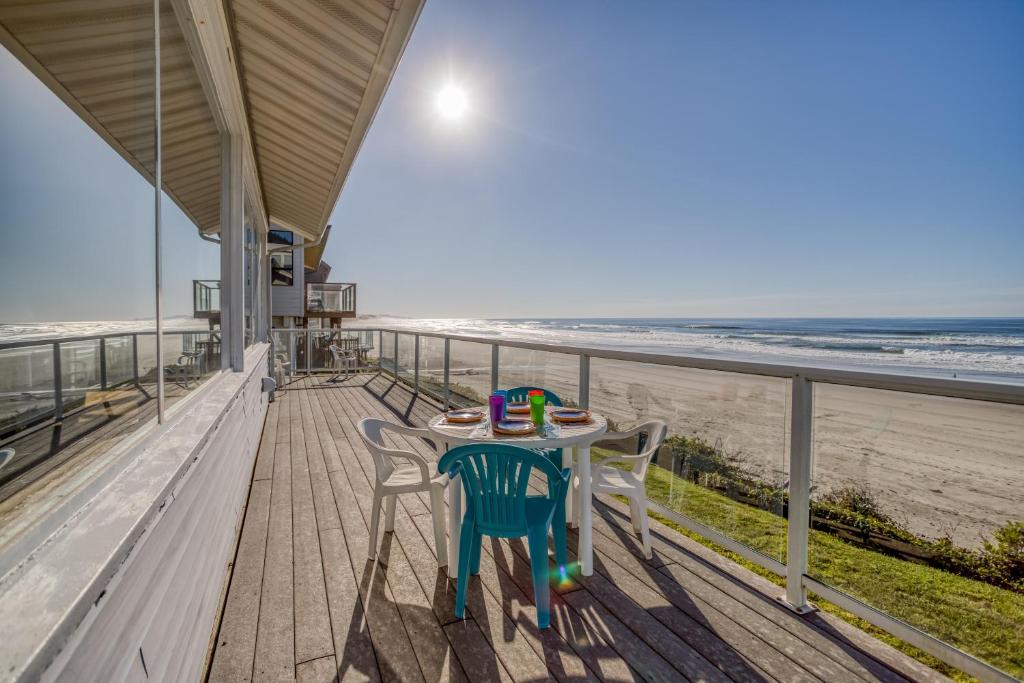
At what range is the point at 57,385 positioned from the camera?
81 cm

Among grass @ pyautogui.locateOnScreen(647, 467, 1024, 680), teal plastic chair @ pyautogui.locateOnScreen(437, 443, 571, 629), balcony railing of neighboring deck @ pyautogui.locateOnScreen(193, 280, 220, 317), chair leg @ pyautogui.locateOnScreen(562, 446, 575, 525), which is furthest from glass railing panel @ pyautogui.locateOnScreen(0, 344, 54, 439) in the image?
grass @ pyautogui.locateOnScreen(647, 467, 1024, 680)

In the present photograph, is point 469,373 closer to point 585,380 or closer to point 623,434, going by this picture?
point 585,380


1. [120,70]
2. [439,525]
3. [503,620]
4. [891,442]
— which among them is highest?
[120,70]

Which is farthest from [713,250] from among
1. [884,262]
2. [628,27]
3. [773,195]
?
[628,27]

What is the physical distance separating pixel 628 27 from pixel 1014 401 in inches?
365

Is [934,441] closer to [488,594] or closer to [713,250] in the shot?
[488,594]

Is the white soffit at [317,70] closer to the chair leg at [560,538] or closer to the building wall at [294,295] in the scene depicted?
the chair leg at [560,538]

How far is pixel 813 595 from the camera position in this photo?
7.34 feet

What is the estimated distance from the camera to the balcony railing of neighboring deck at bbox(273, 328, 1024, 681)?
5.68 feet

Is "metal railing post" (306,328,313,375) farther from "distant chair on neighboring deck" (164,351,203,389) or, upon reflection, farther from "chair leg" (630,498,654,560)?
"chair leg" (630,498,654,560)

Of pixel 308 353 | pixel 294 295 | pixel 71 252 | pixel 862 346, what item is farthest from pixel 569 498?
pixel 862 346

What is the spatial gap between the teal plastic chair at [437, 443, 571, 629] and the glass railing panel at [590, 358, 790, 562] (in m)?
1.15

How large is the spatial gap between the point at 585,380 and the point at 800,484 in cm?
166

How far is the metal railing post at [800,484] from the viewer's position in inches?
85.7
